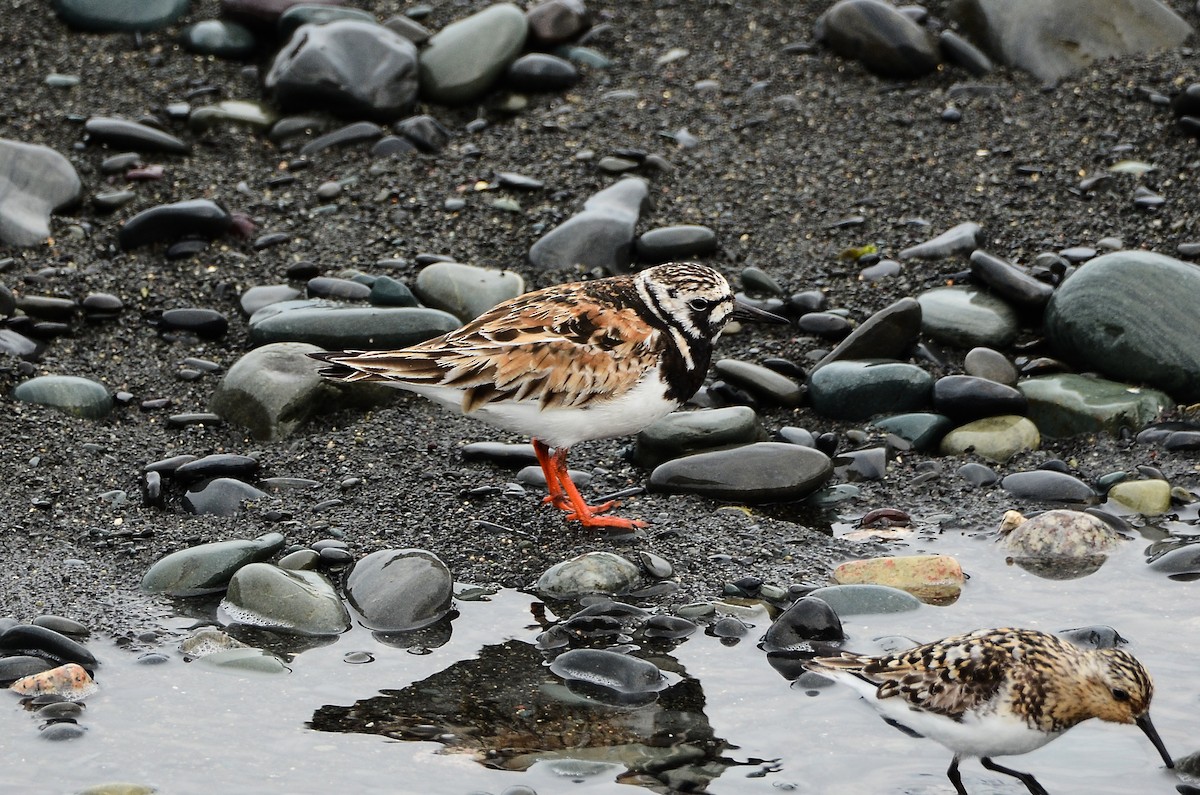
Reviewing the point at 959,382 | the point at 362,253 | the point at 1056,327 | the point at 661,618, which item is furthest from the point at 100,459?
the point at 1056,327

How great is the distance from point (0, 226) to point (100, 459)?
2627 millimetres

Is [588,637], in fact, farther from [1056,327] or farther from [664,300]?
[1056,327]

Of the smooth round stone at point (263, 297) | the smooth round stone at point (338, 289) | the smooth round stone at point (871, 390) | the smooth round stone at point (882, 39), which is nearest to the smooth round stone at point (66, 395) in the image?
the smooth round stone at point (263, 297)

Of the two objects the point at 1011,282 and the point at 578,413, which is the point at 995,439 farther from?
the point at 578,413

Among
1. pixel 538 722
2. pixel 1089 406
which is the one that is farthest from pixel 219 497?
pixel 1089 406

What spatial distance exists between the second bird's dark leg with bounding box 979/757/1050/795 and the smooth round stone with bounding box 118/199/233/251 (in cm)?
617

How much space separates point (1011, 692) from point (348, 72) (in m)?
7.34

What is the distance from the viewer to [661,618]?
19.7 ft

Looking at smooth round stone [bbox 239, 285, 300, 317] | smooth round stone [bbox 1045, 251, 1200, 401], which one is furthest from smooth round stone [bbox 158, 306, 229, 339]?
smooth round stone [bbox 1045, 251, 1200, 401]

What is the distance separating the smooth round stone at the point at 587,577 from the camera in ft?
20.5

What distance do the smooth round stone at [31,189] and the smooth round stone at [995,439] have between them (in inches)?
233

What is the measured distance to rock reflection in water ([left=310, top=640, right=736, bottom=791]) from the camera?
16.9 ft

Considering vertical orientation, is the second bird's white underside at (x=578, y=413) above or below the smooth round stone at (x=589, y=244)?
below

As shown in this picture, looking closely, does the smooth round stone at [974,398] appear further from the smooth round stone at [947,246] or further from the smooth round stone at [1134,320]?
the smooth round stone at [947,246]
